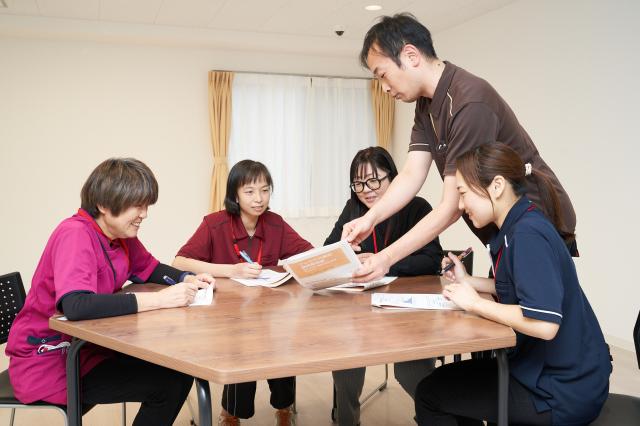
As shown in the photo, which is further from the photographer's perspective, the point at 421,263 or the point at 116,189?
the point at 421,263

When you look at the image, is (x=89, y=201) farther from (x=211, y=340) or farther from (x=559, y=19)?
(x=559, y=19)

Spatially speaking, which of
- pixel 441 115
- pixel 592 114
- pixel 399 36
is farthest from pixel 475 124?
pixel 592 114

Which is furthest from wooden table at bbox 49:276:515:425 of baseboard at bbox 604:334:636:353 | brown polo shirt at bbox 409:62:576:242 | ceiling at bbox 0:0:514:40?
ceiling at bbox 0:0:514:40

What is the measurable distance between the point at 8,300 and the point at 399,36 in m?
1.73

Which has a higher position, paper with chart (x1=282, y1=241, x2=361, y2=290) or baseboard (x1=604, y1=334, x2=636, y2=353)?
paper with chart (x1=282, y1=241, x2=361, y2=290)

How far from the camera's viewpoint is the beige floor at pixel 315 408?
9.72ft

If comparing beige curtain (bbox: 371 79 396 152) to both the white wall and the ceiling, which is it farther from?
the white wall

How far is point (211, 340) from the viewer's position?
149 cm

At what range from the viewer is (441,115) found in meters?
2.10

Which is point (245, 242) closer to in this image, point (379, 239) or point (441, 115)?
point (379, 239)

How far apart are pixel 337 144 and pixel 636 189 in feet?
11.1

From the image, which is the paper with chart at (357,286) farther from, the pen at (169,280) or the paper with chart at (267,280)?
the pen at (169,280)

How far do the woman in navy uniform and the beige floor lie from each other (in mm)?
1310

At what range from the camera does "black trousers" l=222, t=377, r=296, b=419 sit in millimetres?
2670
